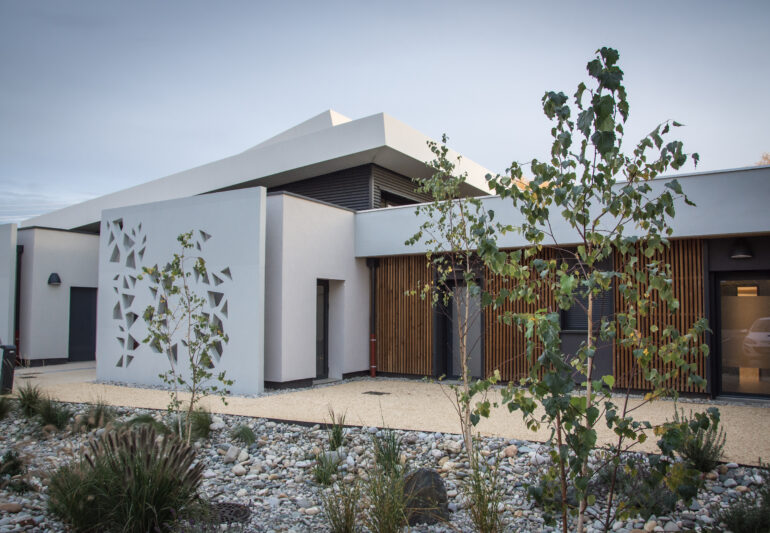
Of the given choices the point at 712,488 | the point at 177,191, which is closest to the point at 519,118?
the point at 177,191

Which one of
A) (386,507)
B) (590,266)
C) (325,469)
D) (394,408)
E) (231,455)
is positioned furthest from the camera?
(394,408)

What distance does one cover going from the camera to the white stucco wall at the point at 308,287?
9391 mm

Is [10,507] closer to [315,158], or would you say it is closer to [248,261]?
[248,261]

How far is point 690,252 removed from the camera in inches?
333

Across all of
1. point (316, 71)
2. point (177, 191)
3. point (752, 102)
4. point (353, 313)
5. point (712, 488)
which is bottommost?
point (712, 488)

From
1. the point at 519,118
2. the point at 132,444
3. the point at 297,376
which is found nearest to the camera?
the point at 132,444

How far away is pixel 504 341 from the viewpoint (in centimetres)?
984

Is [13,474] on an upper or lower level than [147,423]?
lower

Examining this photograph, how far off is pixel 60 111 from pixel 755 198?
1178 cm

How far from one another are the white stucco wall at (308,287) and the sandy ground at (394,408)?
24.2 inches

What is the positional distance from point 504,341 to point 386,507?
679cm

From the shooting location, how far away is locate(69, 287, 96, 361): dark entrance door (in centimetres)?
1429

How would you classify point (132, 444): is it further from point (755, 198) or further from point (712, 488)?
point (755, 198)

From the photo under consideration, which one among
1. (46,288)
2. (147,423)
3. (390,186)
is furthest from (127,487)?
(46,288)
